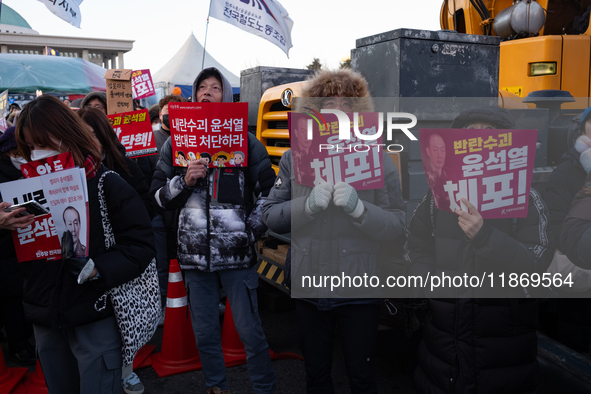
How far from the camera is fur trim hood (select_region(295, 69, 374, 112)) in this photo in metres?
2.46

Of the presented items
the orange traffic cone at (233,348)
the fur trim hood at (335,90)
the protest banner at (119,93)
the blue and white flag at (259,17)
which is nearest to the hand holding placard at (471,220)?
the fur trim hood at (335,90)

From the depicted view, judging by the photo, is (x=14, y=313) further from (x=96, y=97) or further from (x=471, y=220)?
(x=471, y=220)

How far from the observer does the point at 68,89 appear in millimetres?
22516

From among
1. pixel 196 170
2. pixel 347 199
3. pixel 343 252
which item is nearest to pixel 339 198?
pixel 347 199

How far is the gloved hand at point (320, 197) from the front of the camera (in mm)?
2223

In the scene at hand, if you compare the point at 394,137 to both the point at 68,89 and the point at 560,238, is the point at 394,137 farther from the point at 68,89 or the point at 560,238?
the point at 68,89

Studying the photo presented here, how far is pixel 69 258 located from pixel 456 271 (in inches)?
64.7

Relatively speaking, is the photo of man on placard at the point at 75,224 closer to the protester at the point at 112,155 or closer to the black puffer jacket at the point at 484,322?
the protester at the point at 112,155

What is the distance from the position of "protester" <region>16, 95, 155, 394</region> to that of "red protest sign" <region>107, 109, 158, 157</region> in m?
2.28

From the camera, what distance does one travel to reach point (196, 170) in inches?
111

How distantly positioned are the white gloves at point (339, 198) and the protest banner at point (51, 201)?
3.27 feet

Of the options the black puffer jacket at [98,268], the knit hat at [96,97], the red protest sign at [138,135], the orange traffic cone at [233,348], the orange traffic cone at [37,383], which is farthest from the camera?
the knit hat at [96,97]

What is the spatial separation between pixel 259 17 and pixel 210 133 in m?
6.33

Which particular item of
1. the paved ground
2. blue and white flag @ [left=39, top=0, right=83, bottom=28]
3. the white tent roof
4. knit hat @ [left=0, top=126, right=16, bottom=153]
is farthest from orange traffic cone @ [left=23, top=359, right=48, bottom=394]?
the white tent roof
